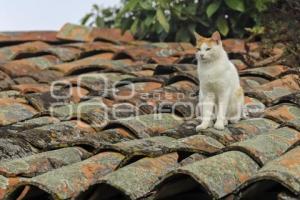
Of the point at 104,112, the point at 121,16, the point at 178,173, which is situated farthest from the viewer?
the point at 121,16

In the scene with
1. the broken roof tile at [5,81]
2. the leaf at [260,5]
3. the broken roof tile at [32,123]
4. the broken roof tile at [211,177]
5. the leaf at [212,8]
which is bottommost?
the broken roof tile at [5,81]

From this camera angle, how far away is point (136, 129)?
3.61m

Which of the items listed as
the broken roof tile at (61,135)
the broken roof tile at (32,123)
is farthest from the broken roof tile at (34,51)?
the broken roof tile at (61,135)

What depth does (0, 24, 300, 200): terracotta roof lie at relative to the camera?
8.75 feet

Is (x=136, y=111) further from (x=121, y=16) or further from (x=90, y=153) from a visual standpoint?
(x=121, y=16)

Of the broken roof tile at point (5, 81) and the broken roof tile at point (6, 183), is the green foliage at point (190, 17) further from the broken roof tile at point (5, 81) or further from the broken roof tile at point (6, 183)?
the broken roof tile at point (6, 183)

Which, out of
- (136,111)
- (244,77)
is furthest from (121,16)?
(136,111)

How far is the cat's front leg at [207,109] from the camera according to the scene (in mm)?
3925

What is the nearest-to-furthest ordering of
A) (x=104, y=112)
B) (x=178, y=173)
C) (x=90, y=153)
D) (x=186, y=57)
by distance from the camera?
(x=178, y=173), (x=90, y=153), (x=104, y=112), (x=186, y=57)

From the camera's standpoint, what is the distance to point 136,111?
411 cm

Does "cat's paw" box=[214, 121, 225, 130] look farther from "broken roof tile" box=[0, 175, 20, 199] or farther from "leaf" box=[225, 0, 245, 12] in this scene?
"leaf" box=[225, 0, 245, 12]

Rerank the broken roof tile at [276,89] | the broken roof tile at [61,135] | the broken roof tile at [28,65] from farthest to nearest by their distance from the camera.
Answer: the broken roof tile at [28,65] < the broken roof tile at [276,89] < the broken roof tile at [61,135]

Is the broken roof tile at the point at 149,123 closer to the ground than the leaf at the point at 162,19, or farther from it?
closer to the ground

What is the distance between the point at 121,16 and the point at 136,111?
332cm
